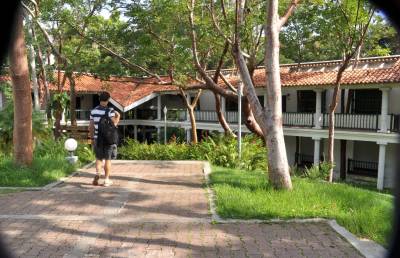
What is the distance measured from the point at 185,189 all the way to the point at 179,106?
27.4 metres

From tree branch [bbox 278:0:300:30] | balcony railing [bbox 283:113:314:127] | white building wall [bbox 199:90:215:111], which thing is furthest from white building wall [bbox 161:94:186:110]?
tree branch [bbox 278:0:300:30]

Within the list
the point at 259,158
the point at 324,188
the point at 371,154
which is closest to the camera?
the point at 324,188

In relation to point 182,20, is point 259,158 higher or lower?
lower

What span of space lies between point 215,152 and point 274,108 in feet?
17.5

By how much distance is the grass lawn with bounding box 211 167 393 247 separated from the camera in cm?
525

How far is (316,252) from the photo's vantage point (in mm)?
4434

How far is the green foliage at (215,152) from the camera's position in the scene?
12.4 metres

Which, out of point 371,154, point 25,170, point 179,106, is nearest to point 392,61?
point 371,154

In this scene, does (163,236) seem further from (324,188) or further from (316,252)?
(324,188)

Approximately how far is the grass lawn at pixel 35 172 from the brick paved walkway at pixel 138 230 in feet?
2.68

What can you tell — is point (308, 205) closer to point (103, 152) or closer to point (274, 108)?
point (274, 108)

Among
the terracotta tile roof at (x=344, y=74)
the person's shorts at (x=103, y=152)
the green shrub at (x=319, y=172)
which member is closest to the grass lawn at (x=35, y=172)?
the person's shorts at (x=103, y=152)

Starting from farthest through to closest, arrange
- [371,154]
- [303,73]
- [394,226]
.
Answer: [303,73]
[371,154]
[394,226]

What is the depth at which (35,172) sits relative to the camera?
873cm
